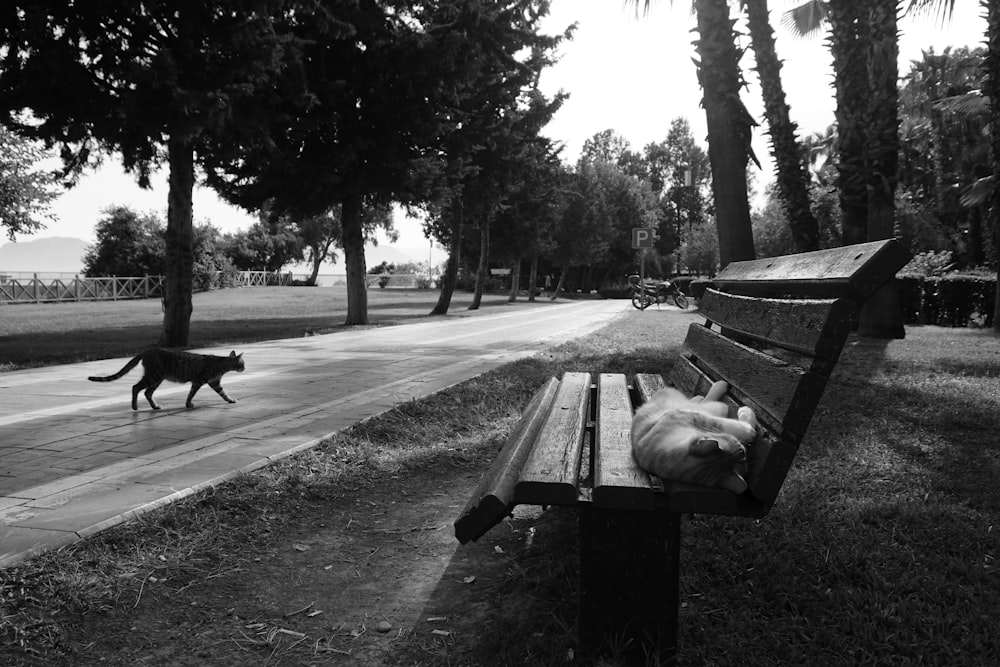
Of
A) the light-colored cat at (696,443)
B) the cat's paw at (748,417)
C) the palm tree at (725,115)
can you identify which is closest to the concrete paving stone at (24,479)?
the light-colored cat at (696,443)

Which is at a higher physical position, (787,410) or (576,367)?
(787,410)

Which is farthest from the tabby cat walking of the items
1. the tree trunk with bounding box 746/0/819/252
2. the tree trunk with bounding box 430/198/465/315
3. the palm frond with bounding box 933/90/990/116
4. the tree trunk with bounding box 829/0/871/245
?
the palm frond with bounding box 933/90/990/116

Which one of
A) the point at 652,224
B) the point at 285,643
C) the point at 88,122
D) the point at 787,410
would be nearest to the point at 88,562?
the point at 285,643

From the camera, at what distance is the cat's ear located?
205 cm

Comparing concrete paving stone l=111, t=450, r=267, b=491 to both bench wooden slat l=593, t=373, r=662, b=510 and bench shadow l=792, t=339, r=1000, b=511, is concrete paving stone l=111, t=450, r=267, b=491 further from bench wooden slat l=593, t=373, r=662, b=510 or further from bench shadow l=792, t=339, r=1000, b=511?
bench shadow l=792, t=339, r=1000, b=511

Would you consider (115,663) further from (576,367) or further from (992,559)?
(576,367)

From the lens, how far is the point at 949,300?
55.2ft

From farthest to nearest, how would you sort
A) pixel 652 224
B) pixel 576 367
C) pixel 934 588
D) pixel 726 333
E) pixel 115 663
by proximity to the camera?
pixel 652 224
pixel 576 367
pixel 726 333
pixel 934 588
pixel 115 663

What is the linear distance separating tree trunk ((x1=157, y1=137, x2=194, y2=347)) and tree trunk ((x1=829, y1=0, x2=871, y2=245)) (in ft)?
35.7

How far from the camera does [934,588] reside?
8.40ft

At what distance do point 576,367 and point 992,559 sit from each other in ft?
18.5

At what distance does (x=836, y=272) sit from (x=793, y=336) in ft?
0.80

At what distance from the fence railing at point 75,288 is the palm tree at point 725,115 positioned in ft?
122

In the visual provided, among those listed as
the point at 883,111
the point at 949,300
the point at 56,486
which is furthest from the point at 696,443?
the point at 949,300
